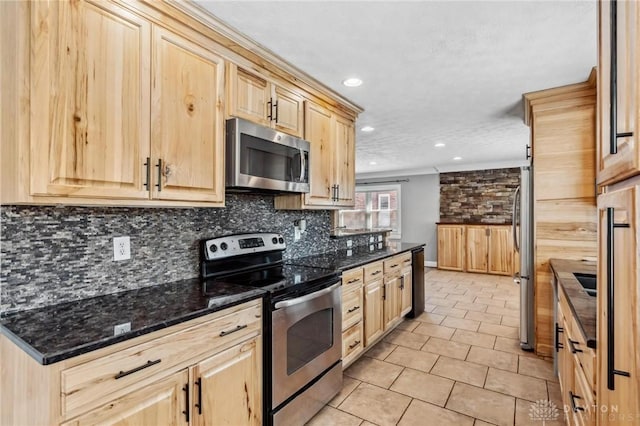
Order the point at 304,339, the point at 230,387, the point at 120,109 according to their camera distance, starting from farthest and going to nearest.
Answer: the point at 304,339 < the point at 230,387 < the point at 120,109

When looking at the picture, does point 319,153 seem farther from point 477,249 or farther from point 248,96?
point 477,249

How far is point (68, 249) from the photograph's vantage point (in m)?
1.51

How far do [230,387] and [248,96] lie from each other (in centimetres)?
169

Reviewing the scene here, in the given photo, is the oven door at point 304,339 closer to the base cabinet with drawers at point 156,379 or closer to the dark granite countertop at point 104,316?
the base cabinet with drawers at point 156,379

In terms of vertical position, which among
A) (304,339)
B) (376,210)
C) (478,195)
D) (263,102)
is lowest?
(304,339)

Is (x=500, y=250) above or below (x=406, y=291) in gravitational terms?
above

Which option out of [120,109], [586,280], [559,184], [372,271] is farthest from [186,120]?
[559,184]

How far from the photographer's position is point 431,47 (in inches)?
82.1

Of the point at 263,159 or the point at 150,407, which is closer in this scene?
the point at 150,407

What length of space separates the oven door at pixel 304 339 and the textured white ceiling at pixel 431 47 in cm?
159

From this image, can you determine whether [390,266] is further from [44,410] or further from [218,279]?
[44,410]

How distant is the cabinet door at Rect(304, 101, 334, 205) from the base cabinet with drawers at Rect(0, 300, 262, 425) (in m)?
1.28

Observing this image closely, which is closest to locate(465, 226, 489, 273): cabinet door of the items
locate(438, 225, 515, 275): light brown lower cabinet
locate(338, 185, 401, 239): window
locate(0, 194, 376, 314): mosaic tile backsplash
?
locate(438, 225, 515, 275): light brown lower cabinet

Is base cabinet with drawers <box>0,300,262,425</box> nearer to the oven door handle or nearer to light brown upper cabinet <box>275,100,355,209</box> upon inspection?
the oven door handle
